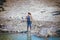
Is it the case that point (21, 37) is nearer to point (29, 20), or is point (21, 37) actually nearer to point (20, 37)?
point (20, 37)

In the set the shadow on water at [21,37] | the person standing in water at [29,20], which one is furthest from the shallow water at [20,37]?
the person standing in water at [29,20]

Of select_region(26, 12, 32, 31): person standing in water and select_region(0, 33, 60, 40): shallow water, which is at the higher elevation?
select_region(26, 12, 32, 31): person standing in water

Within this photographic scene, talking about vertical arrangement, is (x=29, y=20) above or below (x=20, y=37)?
above

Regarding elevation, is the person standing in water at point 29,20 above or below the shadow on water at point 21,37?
above

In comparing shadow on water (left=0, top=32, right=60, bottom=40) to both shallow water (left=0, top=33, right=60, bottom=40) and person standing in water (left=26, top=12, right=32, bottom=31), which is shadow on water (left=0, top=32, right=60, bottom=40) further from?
person standing in water (left=26, top=12, right=32, bottom=31)

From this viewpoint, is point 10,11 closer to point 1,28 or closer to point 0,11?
point 0,11

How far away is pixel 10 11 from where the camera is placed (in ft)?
12.6

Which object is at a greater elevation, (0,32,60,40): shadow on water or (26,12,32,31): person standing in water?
(26,12,32,31): person standing in water

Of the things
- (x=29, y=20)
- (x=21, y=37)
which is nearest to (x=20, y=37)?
(x=21, y=37)

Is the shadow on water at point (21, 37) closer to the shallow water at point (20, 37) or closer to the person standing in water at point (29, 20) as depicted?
the shallow water at point (20, 37)

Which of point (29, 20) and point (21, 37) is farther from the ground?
point (29, 20)

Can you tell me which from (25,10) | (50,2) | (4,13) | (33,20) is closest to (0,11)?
(4,13)

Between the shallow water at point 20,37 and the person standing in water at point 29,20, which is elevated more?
the person standing in water at point 29,20

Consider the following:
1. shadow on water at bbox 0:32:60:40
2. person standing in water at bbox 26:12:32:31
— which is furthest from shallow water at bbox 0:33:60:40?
person standing in water at bbox 26:12:32:31
